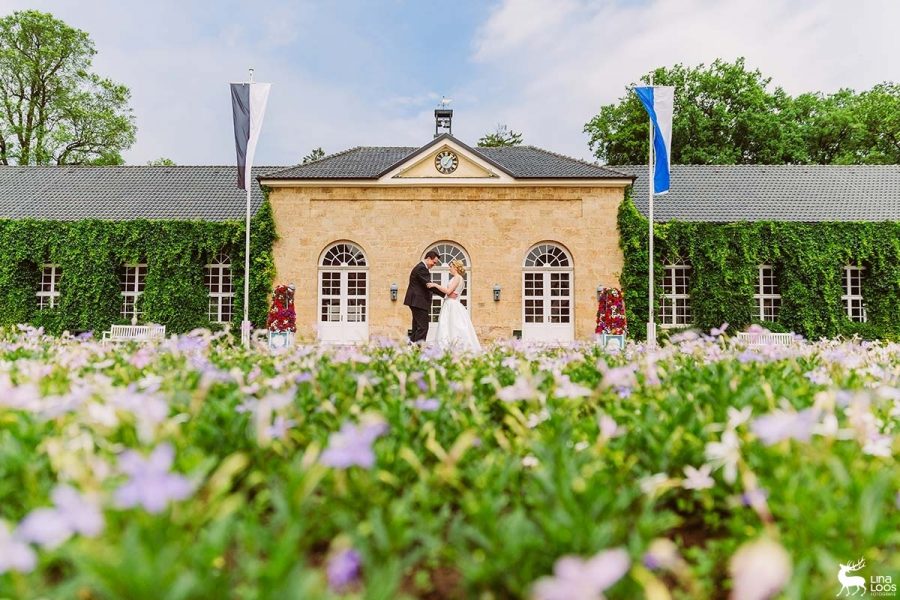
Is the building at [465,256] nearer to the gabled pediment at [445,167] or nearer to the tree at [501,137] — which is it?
the gabled pediment at [445,167]

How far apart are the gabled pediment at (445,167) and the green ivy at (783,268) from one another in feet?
16.0

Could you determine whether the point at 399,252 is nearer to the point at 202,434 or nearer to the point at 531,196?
the point at 531,196

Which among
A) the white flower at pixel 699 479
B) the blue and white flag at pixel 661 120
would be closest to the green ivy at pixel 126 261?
the blue and white flag at pixel 661 120

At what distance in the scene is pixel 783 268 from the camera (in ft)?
63.7

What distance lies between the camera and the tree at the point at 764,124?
34125 mm

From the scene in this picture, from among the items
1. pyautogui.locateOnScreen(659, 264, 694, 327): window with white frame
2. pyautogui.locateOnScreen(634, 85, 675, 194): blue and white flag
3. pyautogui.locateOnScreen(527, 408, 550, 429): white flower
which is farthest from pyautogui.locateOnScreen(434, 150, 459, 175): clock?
pyautogui.locateOnScreen(527, 408, 550, 429): white flower

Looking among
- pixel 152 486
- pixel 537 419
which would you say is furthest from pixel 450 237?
pixel 152 486

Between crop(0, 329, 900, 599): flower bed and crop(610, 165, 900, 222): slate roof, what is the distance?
1947 cm

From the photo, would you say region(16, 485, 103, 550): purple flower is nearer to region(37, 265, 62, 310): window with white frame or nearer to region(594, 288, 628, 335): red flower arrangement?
region(594, 288, 628, 335): red flower arrangement

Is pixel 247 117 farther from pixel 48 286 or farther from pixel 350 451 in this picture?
pixel 350 451

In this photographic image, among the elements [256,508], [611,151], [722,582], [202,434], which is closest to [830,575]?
[722,582]

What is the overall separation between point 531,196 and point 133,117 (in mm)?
32607

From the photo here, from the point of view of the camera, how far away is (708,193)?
21922mm

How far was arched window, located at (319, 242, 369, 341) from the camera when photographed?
19.8 m
